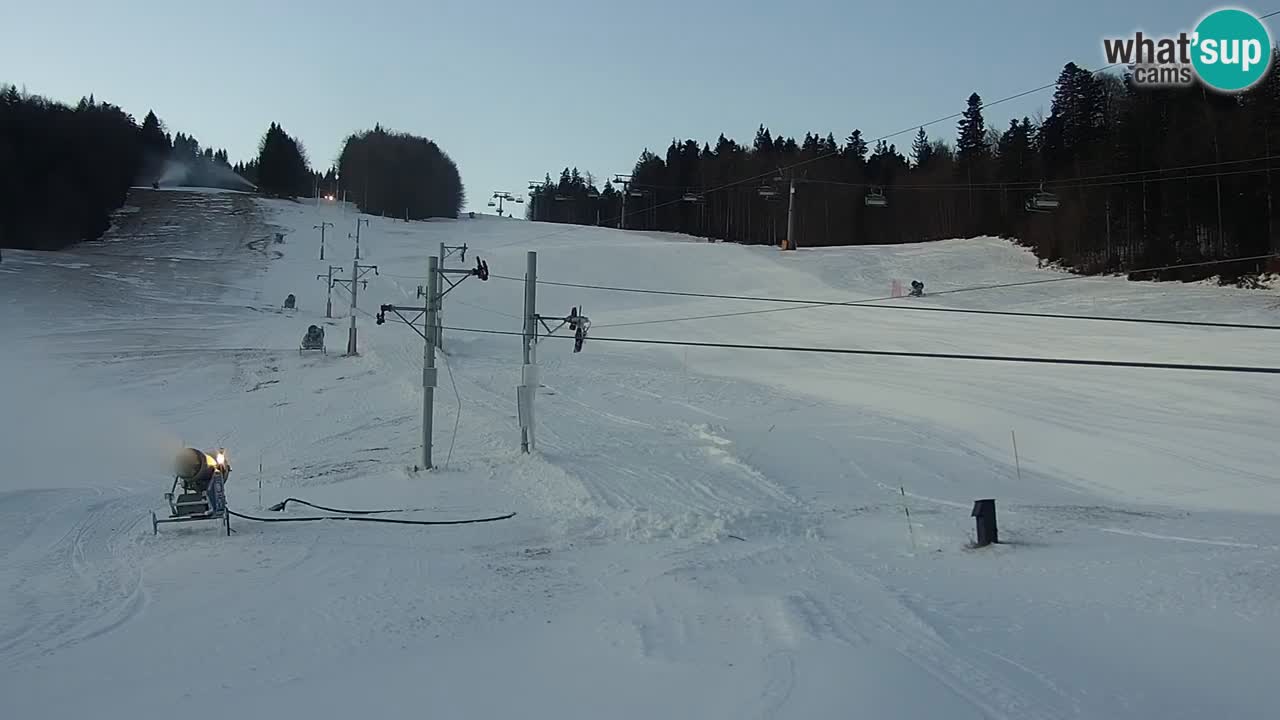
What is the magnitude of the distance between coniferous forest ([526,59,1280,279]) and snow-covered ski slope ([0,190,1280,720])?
11.2 metres

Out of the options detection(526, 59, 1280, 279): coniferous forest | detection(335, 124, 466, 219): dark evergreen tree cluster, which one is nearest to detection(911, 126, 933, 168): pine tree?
detection(526, 59, 1280, 279): coniferous forest

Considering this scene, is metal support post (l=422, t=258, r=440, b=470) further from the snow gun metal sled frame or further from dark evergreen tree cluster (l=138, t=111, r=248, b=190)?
dark evergreen tree cluster (l=138, t=111, r=248, b=190)

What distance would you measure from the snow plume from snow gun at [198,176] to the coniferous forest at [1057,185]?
6481 cm

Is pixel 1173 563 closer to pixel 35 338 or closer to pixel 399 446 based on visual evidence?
pixel 399 446

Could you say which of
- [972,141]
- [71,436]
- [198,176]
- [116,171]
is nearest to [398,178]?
[116,171]

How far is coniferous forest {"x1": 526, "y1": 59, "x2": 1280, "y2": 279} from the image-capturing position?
143ft

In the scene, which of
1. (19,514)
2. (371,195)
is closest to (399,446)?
(19,514)

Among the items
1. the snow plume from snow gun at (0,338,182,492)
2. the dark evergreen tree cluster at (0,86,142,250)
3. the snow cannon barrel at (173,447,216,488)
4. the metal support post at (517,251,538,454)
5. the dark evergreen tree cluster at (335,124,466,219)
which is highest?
the dark evergreen tree cluster at (335,124,466,219)

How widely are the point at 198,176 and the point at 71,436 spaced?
141 meters

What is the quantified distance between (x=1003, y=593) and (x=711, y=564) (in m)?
2.99

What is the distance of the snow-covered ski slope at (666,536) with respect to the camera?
5.88 m

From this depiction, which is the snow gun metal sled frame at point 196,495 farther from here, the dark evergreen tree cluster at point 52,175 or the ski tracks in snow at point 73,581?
the dark evergreen tree cluster at point 52,175

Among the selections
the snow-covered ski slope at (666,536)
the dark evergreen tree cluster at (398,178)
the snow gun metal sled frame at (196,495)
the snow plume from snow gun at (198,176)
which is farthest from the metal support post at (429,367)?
the snow plume from snow gun at (198,176)

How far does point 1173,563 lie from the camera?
8281 mm
